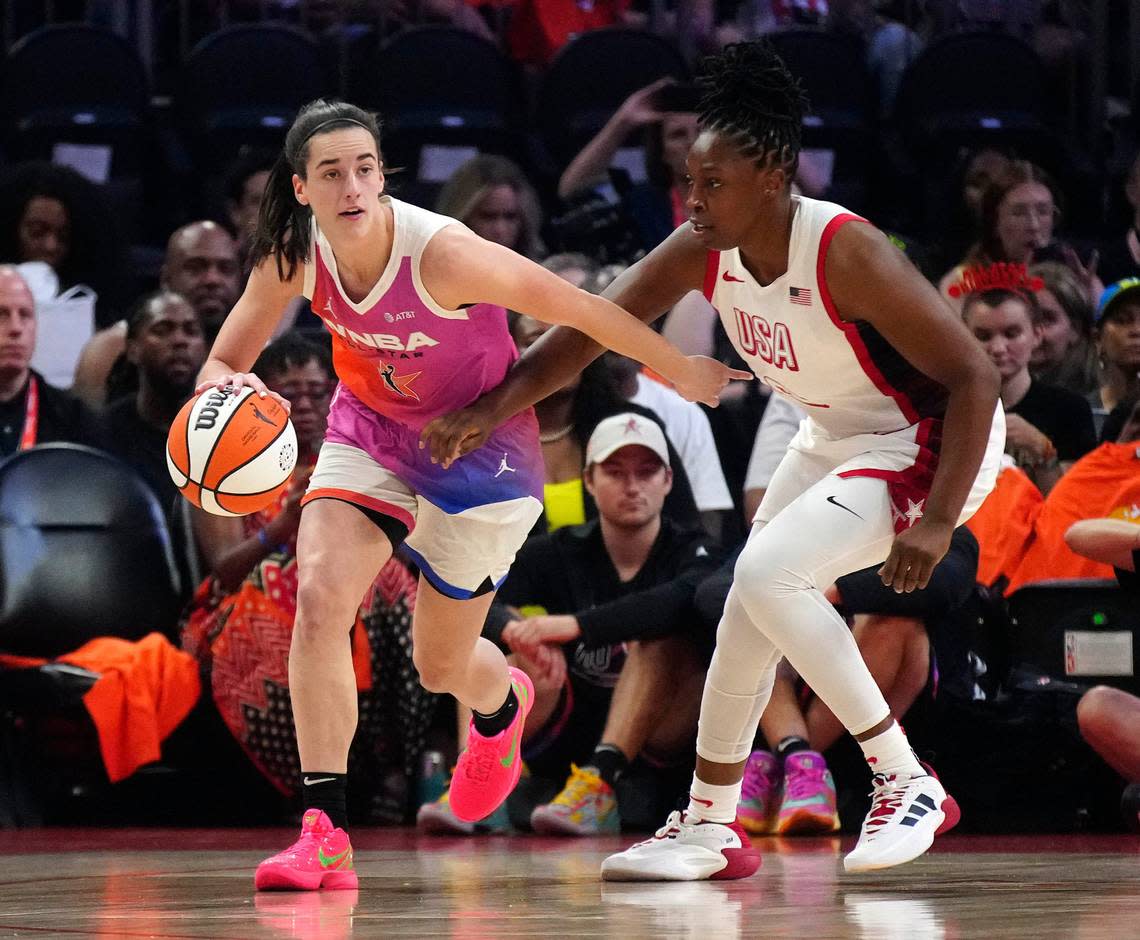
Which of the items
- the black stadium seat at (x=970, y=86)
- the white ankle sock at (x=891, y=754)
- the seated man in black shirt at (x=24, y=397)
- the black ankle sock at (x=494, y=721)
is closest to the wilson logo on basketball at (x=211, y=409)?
the black ankle sock at (x=494, y=721)

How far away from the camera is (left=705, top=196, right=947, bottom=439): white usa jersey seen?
150 inches

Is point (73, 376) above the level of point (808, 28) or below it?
below

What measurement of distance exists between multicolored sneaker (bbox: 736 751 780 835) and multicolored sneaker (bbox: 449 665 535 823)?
993 millimetres

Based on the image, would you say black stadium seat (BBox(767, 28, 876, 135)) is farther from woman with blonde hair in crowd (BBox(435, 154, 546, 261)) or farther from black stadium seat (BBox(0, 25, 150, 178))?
black stadium seat (BBox(0, 25, 150, 178))

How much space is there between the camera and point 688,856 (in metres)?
3.94

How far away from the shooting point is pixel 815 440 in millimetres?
4062

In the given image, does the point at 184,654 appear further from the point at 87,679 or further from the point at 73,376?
the point at 73,376

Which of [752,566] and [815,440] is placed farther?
[815,440]

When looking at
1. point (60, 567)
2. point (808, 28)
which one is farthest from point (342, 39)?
point (60, 567)

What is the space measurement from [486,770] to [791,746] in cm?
115

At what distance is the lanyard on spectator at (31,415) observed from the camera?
6.39m

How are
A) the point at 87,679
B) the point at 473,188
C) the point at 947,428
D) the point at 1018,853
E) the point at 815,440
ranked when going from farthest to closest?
the point at 473,188, the point at 87,679, the point at 1018,853, the point at 815,440, the point at 947,428

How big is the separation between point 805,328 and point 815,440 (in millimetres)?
325

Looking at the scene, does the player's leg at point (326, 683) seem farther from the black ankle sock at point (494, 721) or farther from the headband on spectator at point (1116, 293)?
the headband on spectator at point (1116, 293)
